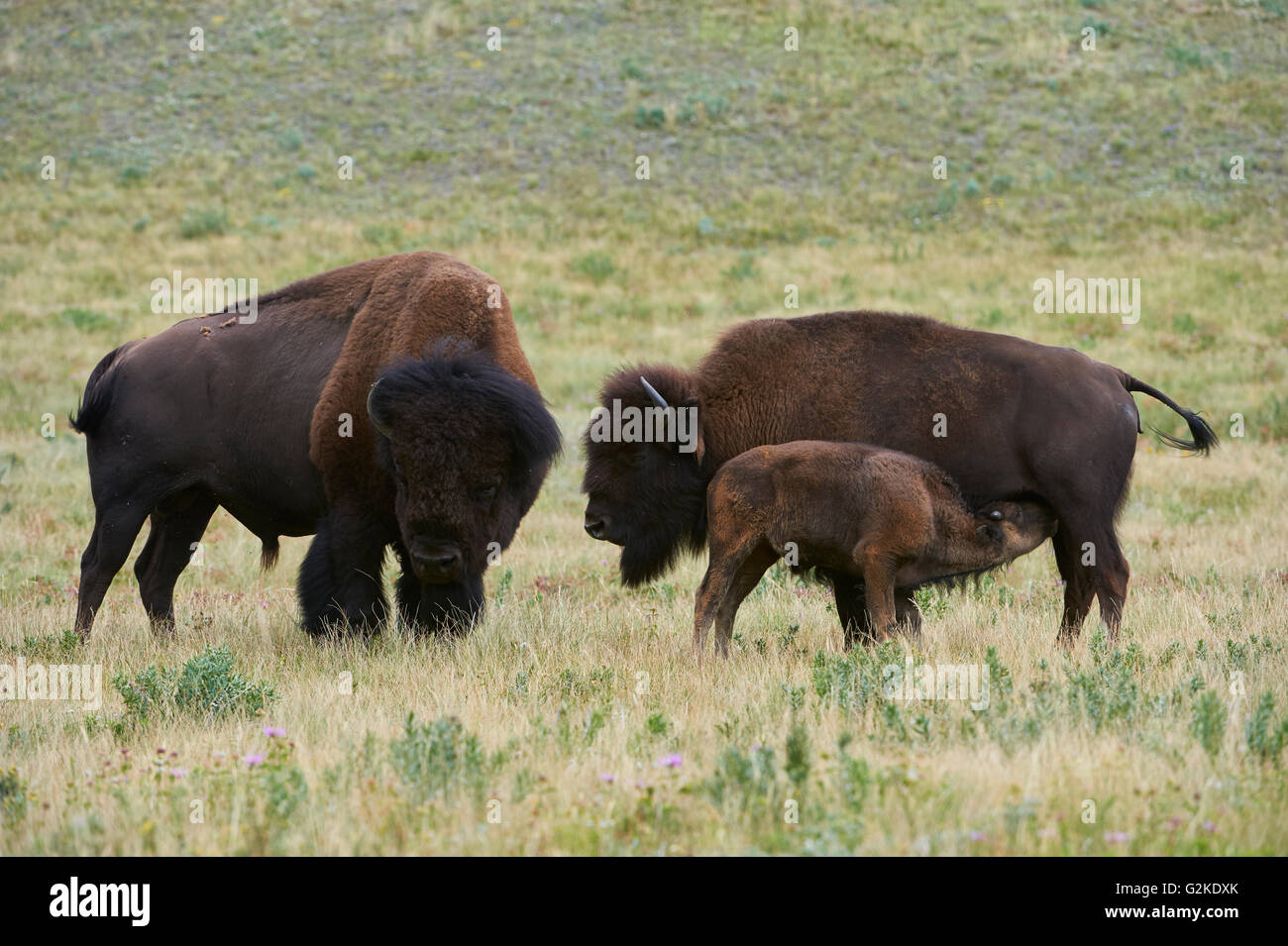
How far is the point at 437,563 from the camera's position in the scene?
22.2 ft

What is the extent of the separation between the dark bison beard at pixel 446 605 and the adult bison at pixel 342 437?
0.01m

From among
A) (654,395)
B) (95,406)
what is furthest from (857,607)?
(95,406)

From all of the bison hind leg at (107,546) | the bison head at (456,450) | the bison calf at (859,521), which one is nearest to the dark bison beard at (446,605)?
the bison head at (456,450)

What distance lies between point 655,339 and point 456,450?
15.1m

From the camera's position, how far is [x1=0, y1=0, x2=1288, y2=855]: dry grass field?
179 inches

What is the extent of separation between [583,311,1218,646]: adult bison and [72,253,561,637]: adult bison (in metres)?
0.62

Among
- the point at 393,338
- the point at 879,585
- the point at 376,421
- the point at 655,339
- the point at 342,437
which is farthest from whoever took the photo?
the point at 655,339

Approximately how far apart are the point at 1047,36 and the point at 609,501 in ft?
118

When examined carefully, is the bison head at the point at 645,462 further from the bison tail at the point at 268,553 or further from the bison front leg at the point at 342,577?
the bison tail at the point at 268,553

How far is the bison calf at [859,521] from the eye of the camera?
6.60 meters

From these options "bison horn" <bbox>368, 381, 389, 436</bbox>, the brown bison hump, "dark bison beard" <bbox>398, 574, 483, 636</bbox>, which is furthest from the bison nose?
the brown bison hump

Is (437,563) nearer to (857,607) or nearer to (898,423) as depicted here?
(857,607)
